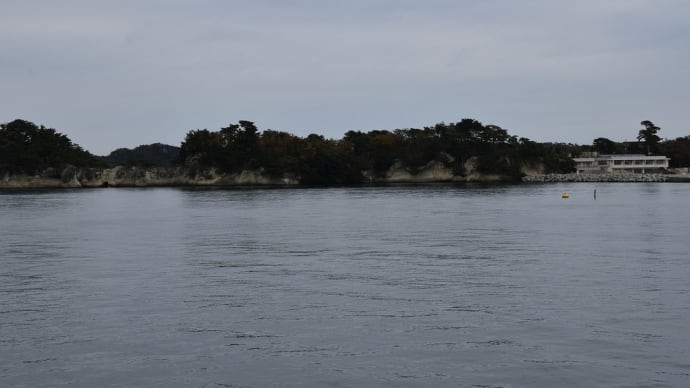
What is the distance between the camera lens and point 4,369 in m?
15.8

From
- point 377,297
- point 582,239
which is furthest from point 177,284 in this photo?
point 582,239

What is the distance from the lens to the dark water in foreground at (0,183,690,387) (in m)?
15.5

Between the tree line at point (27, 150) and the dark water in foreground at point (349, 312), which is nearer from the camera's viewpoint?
the dark water in foreground at point (349, 312)

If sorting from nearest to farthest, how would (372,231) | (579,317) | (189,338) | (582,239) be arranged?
(189,338), (579,317), (582,239), (372,231)

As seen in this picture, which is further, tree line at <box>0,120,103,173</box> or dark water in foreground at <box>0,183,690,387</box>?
tree line at <box>0,120,103,173</box>

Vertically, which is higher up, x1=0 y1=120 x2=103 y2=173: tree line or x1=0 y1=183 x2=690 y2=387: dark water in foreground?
x1=0 y1=120 x2=103 y2=173: tree line

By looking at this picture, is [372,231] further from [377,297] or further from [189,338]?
[189,338]

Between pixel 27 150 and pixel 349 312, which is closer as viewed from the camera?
pixel 349 312

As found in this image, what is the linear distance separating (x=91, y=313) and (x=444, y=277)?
12.4 meters

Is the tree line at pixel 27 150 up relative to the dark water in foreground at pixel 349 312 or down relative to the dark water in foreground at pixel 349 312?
up

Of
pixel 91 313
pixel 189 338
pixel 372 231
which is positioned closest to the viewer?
pixel 189 338

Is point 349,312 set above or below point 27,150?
below

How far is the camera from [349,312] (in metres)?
21.2

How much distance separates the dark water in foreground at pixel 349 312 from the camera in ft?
50.9
